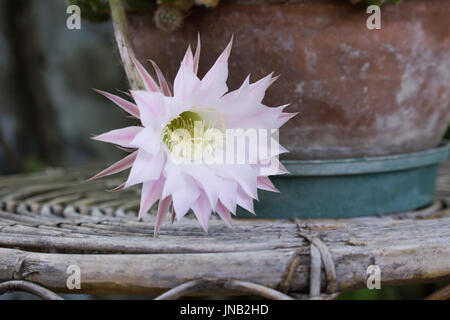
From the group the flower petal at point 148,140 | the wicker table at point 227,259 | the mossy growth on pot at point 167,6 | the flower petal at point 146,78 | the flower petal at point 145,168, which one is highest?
the mossy growth on pot at point 167,6

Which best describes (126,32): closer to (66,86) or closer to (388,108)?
(388,108)

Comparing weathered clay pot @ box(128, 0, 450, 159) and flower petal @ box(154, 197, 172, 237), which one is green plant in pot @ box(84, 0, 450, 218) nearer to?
weathered clay pot @ box(128, 0, 450, 159)

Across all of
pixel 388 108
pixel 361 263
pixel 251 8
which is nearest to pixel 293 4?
pixel 251 8

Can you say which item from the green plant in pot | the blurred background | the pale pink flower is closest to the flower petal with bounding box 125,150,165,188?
the pale pink flower

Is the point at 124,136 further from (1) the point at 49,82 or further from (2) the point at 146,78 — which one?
(1) the point at 49,82

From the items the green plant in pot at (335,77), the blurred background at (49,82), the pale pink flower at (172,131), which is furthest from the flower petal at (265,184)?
the blurred background at (49,82)

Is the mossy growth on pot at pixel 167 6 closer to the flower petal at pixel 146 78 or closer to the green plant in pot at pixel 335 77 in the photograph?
the green plant in pot at pixel 335 77
